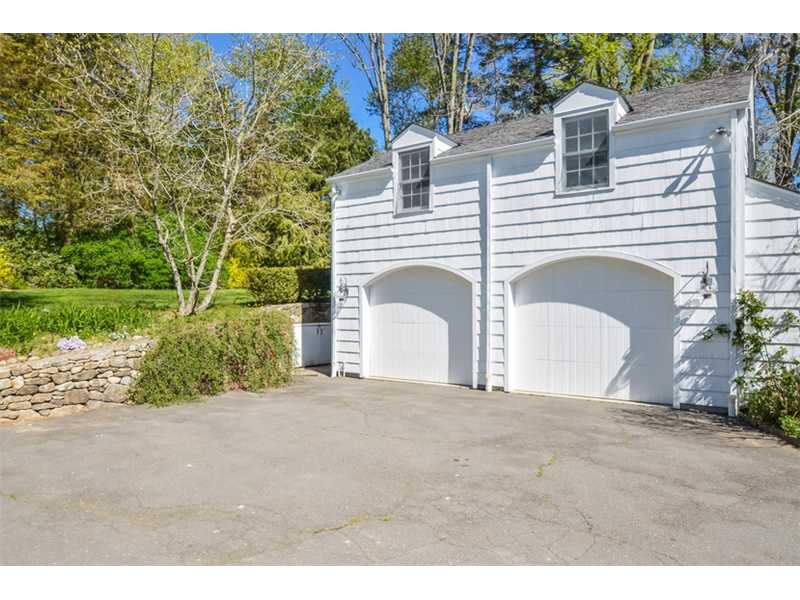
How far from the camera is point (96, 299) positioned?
14.1 m

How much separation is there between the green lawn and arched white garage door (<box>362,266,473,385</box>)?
220 inches

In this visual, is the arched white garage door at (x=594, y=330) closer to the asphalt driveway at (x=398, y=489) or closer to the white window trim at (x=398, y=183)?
the asphalt driveway at (x=398, y=489)

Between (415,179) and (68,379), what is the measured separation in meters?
7.04

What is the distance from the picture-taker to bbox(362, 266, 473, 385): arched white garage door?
1038cm

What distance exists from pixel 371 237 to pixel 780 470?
8141 mm

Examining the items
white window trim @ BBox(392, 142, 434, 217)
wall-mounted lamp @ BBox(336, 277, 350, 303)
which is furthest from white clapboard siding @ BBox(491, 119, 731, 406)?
wall-mounted lamp @ BBox(336, 277, 350, 303)

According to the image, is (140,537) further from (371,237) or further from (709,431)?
(371,237)

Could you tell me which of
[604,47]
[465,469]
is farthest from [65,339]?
[604,47]

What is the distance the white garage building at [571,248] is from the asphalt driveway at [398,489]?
135 cm

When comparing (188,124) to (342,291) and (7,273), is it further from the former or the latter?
(7,273)

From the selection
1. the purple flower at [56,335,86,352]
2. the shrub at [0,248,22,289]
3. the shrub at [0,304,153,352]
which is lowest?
the purple flower at [56,335,86,352]

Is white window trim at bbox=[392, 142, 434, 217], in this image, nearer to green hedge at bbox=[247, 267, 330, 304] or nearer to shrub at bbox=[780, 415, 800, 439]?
green hedge at bbox=[247, 267, 330, 304]

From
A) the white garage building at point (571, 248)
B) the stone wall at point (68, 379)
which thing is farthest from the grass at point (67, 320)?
the white garage building at point (571, 248)

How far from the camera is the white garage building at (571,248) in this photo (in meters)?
7.67
